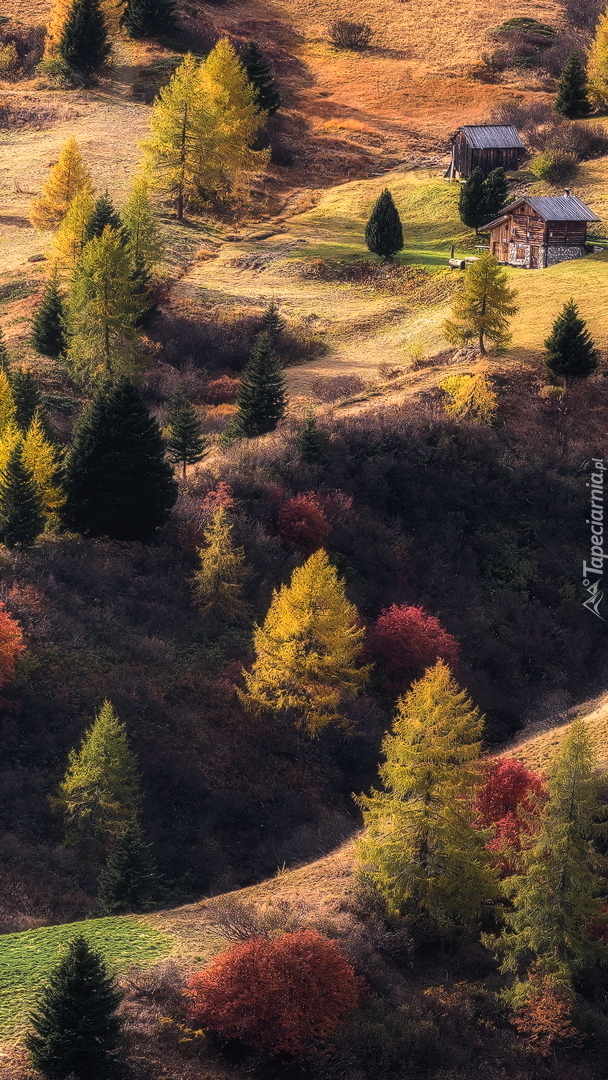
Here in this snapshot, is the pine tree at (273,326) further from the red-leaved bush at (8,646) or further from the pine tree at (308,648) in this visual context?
the red-leaved bush at (8,646)

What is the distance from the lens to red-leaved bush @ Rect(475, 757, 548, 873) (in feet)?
137

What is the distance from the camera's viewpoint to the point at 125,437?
6028 cm

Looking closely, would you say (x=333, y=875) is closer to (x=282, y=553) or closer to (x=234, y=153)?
(x=282, y=553)

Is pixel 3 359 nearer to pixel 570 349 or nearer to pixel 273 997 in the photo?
pixel 570 349

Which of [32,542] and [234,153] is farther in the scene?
[234,153]

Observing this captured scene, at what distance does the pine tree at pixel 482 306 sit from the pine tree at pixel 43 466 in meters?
24.5

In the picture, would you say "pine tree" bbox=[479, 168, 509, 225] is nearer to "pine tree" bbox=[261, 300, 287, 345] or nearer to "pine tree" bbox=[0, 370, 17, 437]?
"pine tree" bbox=[261, 300, 287, 345]

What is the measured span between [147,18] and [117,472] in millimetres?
72295

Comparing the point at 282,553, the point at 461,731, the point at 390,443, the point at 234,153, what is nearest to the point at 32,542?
the point at 282,553

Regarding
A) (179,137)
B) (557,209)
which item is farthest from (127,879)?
(179,137)

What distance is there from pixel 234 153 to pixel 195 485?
42646 mm

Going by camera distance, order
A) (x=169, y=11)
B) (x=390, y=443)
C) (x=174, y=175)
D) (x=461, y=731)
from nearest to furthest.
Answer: (x=461, y=731)
(x=390, y=443)
(x=174, y=175)
(x=169, y=11)

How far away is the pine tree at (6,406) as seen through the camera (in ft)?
200

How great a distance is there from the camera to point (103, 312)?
226ft
